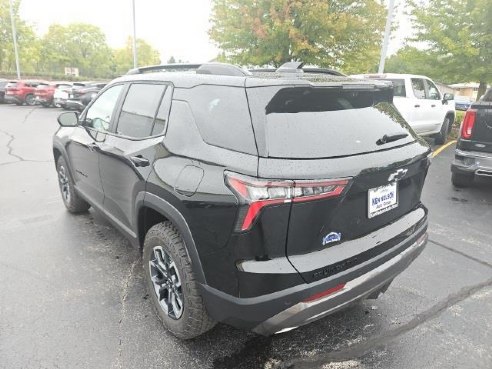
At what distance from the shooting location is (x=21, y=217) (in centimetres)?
474

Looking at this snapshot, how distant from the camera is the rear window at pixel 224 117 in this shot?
2.09 meters

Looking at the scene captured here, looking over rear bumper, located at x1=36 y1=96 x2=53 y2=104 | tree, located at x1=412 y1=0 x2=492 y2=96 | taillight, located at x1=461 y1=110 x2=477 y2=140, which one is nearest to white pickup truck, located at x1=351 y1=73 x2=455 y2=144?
tree, located at x1=412 y1=0 x2=492 y2=96

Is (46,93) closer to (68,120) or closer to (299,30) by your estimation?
(299,30)

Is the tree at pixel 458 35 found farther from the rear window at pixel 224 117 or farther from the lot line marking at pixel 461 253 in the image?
the rear window at pixel 224 117

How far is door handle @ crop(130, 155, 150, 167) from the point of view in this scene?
2664mm

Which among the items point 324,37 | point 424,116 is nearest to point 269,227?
point 424,116

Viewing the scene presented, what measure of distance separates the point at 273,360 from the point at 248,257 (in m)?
0.88

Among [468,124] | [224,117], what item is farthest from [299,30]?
[224,117]

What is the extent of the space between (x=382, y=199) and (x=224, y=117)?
42.1 inches

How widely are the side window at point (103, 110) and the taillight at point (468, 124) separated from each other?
15.7 feet

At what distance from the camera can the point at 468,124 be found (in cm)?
554

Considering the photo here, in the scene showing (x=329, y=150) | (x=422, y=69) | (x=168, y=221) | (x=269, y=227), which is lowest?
(x=168, y=221)

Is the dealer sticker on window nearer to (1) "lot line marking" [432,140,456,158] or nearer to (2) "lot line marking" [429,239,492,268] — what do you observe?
(2) "lot line marking" [429,239,492,268]

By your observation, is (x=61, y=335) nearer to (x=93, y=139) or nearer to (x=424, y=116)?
(x=93, y=139)
